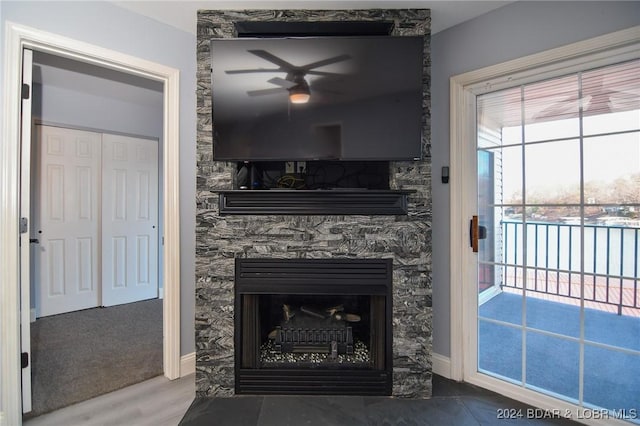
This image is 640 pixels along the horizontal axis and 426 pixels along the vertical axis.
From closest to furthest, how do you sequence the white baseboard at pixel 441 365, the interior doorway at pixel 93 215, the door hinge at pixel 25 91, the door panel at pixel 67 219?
1. the door hinge at pixel 25 91
2. the white baseboard at pixel 441 365
3. the interior doorway at pixel 93 215
4. the door panel at pixel 67 219

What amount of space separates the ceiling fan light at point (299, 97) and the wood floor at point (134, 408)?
204cm

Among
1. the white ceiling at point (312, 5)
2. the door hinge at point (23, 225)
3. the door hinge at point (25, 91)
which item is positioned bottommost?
the door hinge at point (23, 225)

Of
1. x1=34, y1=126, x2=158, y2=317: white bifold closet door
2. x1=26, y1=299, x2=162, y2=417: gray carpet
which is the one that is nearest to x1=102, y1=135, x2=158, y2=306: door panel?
x1=34, y1=126, x2=158, y2=317: white bifold closet door

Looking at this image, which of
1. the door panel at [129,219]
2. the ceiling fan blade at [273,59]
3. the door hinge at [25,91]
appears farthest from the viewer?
the door panel at [129,219]

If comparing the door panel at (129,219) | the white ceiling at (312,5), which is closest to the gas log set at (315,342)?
the white ceiling at (312,5)

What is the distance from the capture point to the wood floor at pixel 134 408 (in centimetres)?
163

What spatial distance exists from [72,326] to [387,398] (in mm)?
3231

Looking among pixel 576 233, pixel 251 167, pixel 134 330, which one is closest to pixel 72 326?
pixel 134 330

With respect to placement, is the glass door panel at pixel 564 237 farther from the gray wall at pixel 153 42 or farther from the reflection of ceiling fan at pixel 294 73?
the gray wall at pixel 153 42

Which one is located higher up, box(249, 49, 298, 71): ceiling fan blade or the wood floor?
box(249, 49, 298, 71): ceiling fan blade

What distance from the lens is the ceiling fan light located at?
172cm

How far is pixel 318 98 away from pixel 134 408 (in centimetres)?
226

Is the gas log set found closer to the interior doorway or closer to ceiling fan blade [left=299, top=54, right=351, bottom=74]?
the interior doorway

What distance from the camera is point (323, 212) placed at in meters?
1.80
